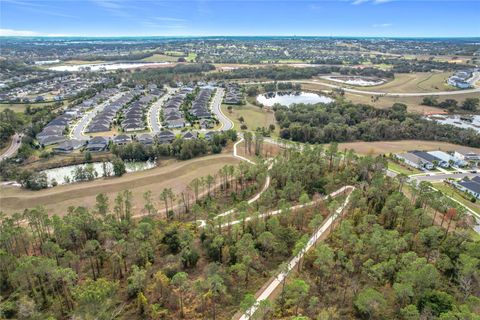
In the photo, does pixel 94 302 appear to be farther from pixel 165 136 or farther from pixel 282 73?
pixel 282 73

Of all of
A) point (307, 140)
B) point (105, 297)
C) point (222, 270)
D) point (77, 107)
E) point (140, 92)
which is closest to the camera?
point (105, 297)

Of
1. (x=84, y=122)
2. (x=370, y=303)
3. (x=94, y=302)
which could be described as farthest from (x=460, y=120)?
(x=84, y=122)

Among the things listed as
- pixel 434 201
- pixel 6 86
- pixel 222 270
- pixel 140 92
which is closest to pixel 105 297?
pixel 222 270

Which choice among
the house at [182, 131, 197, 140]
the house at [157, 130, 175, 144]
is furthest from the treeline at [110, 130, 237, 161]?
the house at [182, 131, 197, 140]

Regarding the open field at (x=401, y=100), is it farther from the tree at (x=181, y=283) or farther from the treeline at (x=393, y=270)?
the tree at (x=181, y=283)

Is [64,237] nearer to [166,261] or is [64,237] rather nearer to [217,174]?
[166,261]

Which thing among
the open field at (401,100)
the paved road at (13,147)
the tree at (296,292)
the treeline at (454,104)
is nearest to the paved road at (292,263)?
the tree at (296,292)
